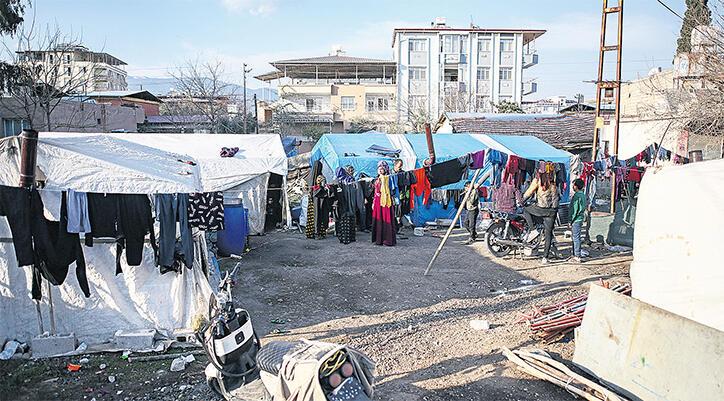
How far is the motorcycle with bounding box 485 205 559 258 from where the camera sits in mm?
10633

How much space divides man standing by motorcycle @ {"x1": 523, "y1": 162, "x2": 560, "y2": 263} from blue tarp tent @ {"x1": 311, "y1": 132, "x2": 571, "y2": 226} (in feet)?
14.3

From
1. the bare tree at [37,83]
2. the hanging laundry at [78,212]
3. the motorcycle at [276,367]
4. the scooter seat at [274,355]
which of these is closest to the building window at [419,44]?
the bare tree at [37,83]

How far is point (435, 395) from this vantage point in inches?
197

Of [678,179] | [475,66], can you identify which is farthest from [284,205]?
[475,66]

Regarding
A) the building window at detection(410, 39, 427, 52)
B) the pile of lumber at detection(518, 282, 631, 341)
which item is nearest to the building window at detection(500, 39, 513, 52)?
the building window at detection(410, 39, 427, 52)

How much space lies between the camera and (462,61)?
172 feet

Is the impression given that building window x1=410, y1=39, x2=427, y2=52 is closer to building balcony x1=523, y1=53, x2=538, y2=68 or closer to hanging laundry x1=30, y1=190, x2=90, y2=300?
building balcony x1=523, y1=53, x2=538, y2=68

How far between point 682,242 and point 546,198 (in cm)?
561

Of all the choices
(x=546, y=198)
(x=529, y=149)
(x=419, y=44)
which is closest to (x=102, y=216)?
(x=546, y=198)

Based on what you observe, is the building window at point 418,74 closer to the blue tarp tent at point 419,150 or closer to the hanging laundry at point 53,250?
the blue tarp tent at point 419,150

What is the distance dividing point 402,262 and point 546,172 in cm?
333

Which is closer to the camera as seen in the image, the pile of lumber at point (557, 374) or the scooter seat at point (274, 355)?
the scooter seat at point (274, 355)

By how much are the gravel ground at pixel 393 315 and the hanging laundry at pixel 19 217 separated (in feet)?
3.99

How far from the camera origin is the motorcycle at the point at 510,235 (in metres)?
10.6
